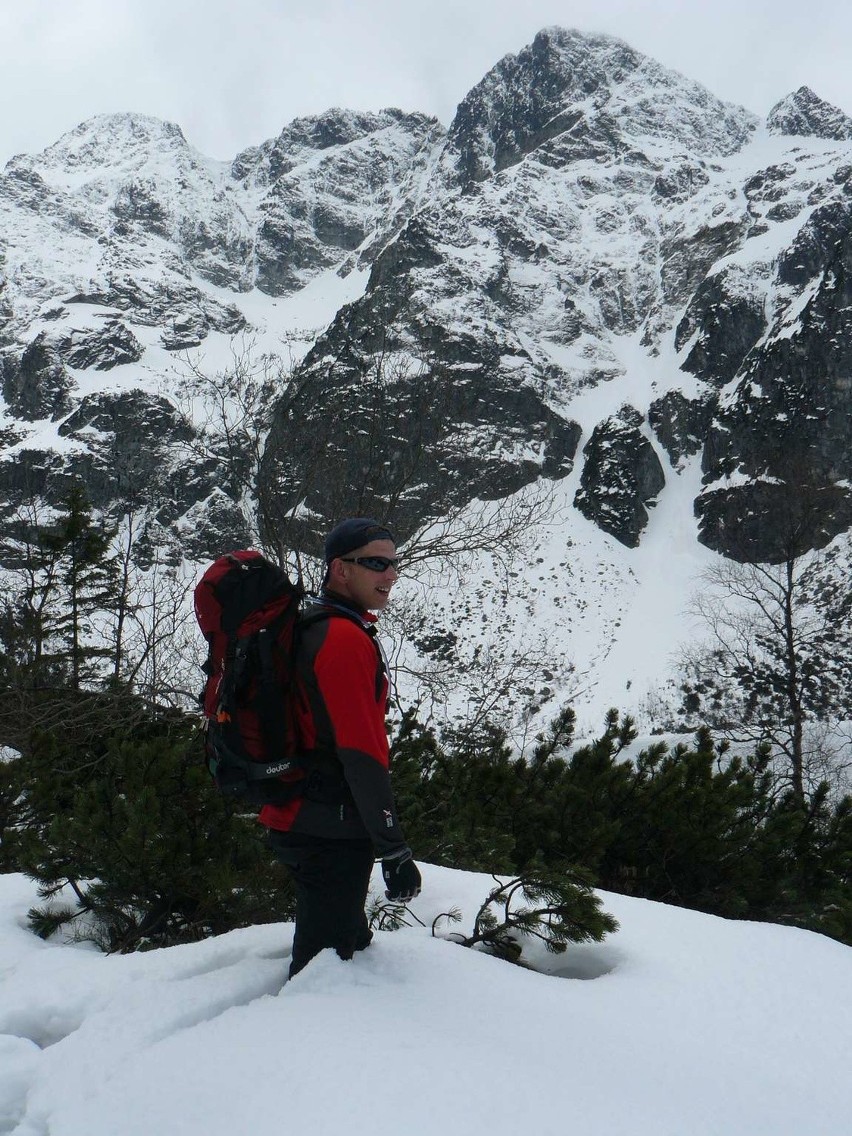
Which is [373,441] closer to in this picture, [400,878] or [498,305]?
[400,878]

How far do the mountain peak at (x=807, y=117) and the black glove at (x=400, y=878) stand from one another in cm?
14155

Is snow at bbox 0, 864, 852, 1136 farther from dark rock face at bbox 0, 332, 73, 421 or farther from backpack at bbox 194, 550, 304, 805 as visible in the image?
dark rock face at bbox 0, 332, 73, 421

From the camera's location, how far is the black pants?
2.45m

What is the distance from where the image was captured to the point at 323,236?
156125mm

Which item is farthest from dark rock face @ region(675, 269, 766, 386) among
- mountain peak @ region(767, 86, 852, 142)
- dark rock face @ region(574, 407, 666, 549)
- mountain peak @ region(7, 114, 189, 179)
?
mountain peak @ region(7, 114, 189, 179)

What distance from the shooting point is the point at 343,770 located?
2.34m

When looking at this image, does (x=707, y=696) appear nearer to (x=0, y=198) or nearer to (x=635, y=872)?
(x=635, y=872)

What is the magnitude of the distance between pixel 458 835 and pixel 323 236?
16917 centimetres

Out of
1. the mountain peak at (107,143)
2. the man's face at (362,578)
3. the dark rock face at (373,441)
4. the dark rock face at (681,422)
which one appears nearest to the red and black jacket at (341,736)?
the man's face at (362,578)

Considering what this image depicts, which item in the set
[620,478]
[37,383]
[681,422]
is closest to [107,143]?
[37,383]

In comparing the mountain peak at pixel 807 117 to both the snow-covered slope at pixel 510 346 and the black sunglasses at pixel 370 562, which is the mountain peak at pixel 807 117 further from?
the black sunglasses at pixel 370 562

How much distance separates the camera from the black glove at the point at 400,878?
223cm

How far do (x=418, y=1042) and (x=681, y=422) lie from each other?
70094 mm

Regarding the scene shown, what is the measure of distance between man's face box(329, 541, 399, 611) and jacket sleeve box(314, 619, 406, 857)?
0.73 ft
